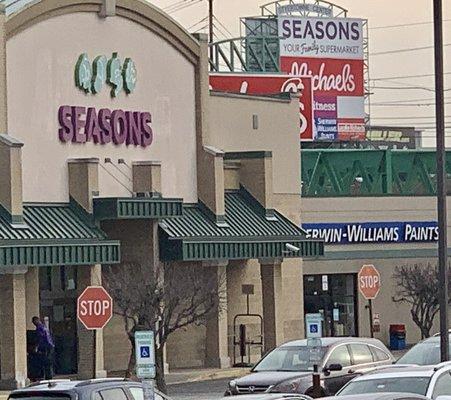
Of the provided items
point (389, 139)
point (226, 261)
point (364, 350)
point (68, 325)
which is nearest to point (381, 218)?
point (226, 261)

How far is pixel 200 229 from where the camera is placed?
4491 centimetres

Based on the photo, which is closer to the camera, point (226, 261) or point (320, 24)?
point (226, 261)

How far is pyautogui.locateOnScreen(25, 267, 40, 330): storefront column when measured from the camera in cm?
4050

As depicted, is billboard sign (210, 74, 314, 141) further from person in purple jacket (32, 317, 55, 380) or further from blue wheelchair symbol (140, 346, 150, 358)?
blue wheelchair symbol (140, 346, 150, 358)

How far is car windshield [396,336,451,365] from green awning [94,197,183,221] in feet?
41.3

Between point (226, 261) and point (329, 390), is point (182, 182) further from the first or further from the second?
point (329, 390)

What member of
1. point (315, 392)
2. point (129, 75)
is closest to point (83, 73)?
point (129, 75)

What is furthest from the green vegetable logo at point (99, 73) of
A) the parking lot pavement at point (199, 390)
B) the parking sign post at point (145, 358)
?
the parking sign post at point (145, 358)

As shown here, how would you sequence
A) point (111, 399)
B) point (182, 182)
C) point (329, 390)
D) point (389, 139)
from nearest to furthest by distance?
point (111, 399)
point (329, 390)
point (182, 182)
point (389, 139)

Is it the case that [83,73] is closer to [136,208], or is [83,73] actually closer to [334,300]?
[136,208]

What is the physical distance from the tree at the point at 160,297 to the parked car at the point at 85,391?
46.6 ft

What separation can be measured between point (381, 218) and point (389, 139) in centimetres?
5653

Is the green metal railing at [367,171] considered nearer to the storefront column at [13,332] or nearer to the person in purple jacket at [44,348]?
the person in purple jacket at [44,348]

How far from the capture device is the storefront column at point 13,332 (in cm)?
3834
